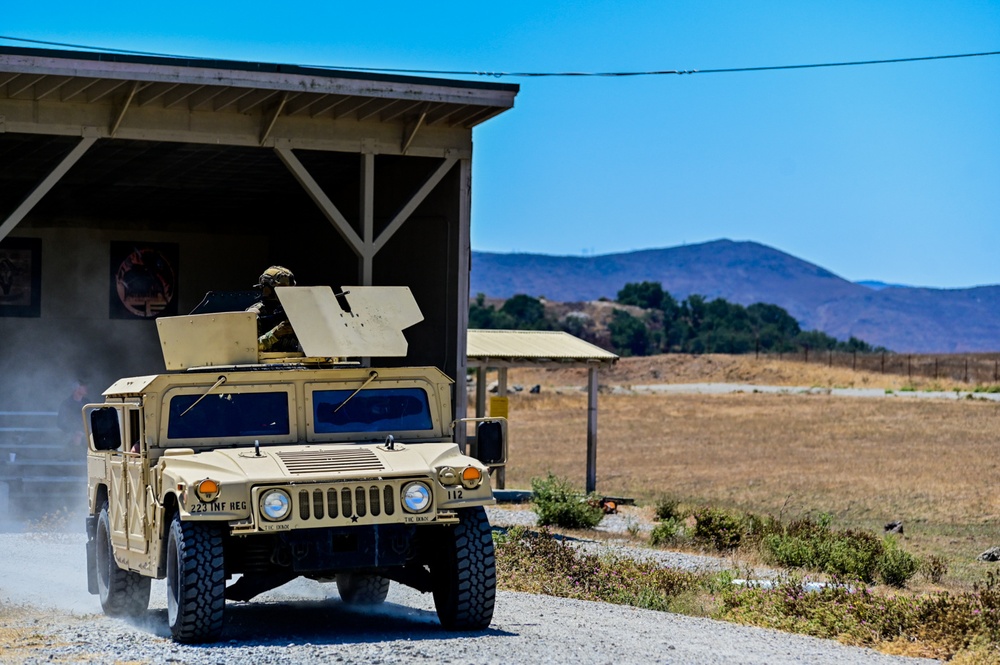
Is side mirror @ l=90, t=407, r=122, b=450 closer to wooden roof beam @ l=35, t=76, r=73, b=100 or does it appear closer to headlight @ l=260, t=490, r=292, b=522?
headlight @ l=260, t=490, r=292, b=522

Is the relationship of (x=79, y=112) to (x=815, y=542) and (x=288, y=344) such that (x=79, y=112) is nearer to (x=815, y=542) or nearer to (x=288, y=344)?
(x=288, y=344)

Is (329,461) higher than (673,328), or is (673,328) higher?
(673,328)

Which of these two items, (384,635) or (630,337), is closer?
(384,635)

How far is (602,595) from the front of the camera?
13586 mm

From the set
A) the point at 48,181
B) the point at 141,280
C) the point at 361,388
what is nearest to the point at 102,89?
the point at 48,181

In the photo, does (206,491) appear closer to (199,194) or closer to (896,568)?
(896,568)

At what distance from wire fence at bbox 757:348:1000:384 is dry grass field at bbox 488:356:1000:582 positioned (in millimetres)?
11866

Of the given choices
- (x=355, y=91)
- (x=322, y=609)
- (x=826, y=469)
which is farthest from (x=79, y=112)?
(x=826, y=469)

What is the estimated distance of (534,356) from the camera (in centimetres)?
2631

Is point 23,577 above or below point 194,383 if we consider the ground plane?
below

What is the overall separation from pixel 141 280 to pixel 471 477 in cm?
1861

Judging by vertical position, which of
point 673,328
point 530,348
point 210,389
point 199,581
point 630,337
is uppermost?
point 673,328

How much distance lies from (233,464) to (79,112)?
9.45m

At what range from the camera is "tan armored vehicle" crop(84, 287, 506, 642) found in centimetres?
919
